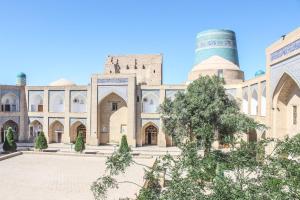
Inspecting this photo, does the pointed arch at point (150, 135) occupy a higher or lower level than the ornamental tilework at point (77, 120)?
lower

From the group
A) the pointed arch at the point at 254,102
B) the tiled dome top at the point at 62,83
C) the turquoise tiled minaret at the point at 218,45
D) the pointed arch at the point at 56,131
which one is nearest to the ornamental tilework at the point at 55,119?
the pointed arch at the point at 56,131

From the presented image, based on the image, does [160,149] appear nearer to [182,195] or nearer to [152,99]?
[152,99]

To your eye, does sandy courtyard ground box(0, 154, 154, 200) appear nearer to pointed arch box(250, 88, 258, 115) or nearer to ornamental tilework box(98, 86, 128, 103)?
ornamental tilework box(98, 86, 128, 103)

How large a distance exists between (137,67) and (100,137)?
8.74 metres

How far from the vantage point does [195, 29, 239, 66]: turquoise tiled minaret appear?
32750 millimetres

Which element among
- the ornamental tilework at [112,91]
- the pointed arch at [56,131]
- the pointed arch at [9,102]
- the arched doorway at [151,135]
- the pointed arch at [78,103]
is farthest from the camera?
the pointed arch at [56,131]

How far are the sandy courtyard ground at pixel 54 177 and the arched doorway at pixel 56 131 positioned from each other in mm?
7981

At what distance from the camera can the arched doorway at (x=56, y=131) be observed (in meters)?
27.5

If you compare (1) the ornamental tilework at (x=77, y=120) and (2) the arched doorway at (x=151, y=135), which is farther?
(1) the ornamental tilework at (x=77, y=120)

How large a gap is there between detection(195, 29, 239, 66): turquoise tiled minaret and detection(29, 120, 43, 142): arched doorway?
56.1 feet

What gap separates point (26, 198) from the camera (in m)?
10.5

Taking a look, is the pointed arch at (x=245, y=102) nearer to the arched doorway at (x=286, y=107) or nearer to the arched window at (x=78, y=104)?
the arched doorway at (x=286, y=107)

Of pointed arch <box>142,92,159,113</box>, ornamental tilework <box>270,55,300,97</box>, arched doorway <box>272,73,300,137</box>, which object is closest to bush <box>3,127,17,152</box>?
pointed arch <box>142,92,159,113</box>

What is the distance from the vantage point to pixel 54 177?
13656mm
